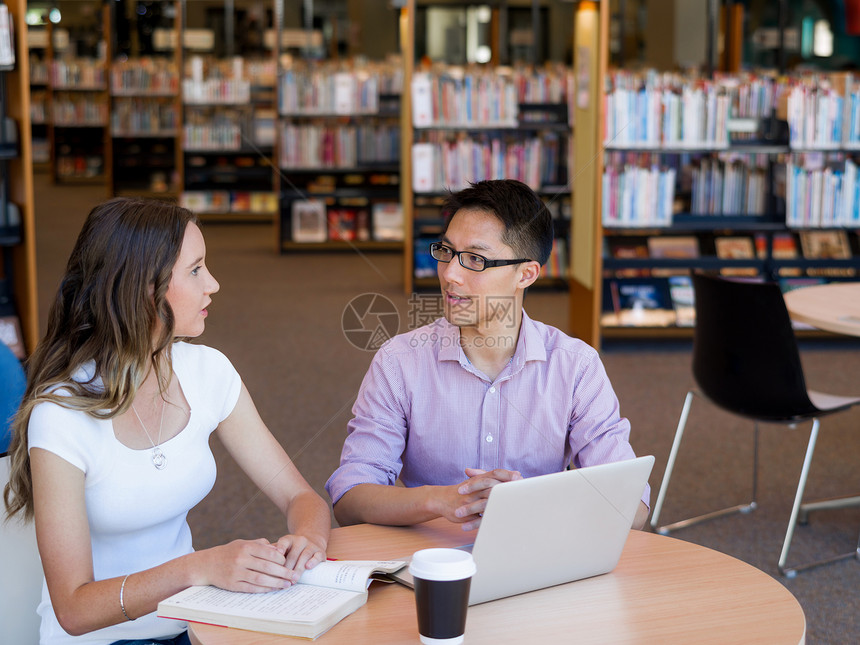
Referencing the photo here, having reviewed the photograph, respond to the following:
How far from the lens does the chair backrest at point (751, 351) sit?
2.76 m

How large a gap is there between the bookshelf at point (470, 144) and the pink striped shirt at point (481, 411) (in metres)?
4.53

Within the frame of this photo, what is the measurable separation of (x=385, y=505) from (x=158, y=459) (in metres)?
0.36

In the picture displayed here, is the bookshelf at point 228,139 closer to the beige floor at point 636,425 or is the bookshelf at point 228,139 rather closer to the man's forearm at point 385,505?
the beige floor at point 636,425

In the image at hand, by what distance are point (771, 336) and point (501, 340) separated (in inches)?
51.4

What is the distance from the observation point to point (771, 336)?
2768 mm

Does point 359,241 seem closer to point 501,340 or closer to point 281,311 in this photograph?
point 281,311

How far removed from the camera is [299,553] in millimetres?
1302

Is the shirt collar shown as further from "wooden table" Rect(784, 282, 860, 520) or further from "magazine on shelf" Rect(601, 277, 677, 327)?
"magazine on shelf" Rect(601, 277, 677, 327)

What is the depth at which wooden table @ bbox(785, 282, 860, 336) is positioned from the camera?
2807 mm

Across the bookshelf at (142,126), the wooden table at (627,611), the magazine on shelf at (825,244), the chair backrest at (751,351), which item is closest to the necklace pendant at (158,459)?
the wooden table at (627,611)

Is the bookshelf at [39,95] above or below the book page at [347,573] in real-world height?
above

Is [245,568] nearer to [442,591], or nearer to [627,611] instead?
[442,591]

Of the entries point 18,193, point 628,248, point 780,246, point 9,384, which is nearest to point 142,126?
point 18,193

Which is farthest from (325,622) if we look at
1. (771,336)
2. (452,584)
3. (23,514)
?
(771,336)
